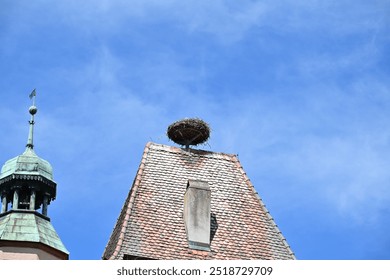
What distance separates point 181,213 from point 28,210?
6.52m

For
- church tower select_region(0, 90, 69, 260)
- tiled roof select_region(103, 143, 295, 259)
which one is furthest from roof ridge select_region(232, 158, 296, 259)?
church tower select_region(0, 90, 69, 260)

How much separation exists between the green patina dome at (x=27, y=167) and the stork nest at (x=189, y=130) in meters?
5.08

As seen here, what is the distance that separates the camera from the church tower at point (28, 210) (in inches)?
1248

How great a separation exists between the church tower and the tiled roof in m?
4.12

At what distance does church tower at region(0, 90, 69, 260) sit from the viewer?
1248 inches

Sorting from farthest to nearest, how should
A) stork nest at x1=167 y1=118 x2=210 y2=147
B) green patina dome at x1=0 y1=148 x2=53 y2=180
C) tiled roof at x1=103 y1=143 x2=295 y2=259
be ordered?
green patina dome at x1=0 y1=148 x2=53 y2=180
stork nest at x1=167 y1=118 x2=210 y2=147
tiled roof at x1=103 y1=143 x2=295 y2=259

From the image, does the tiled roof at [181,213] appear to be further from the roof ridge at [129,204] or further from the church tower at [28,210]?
the church tower at [28,210]

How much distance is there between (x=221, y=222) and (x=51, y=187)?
291 inches

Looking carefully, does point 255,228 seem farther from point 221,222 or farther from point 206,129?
point 206,129

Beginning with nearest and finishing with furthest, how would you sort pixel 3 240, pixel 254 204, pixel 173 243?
1. pixel 173 243
2. pixel 254 204
3. pixel 3 240

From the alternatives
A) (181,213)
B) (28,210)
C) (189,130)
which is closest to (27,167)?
(28,210)

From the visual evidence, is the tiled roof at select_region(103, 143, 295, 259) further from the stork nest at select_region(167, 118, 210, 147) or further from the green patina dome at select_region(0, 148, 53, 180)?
the green patina dome at select_region(0, 148, 53, 180)
